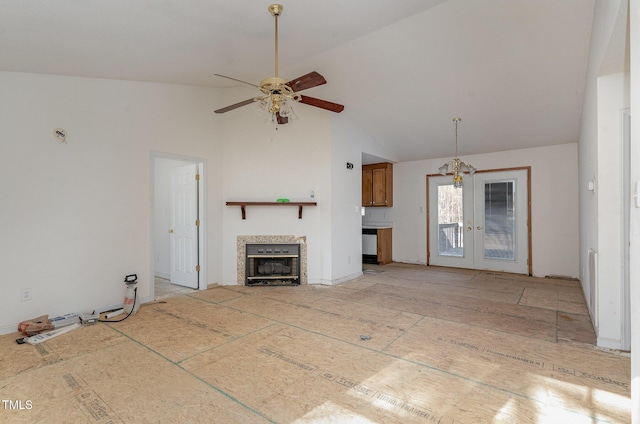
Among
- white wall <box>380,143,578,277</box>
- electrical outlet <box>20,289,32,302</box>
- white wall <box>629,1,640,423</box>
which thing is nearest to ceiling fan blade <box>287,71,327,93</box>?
white wall <box>629,1,640,423</box>

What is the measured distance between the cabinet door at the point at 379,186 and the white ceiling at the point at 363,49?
87.4 inches

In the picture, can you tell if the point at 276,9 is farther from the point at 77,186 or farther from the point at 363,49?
the point at 77,186

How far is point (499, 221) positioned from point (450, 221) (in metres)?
0.96

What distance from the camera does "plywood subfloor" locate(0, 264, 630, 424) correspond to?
1976mm

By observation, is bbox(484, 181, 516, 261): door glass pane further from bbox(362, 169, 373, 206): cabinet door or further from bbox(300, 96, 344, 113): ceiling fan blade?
bbox(300, 96, 344, 113): ceiling fan blade

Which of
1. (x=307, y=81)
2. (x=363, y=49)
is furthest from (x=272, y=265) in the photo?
(x=363, y=49)

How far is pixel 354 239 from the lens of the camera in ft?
19.5

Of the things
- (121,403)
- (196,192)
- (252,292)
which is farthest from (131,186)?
(121,403)

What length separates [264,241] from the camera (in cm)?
539

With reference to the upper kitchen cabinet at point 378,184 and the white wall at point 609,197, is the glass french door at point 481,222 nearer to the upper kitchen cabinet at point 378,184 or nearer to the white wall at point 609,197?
the upper kitchen cabinet at point 378,184

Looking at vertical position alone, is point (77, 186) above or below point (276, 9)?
below

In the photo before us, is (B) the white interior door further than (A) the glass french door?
No

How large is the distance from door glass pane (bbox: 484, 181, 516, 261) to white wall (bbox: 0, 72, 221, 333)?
19.8 feet

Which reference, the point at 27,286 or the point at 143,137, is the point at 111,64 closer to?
the point at 143,137
